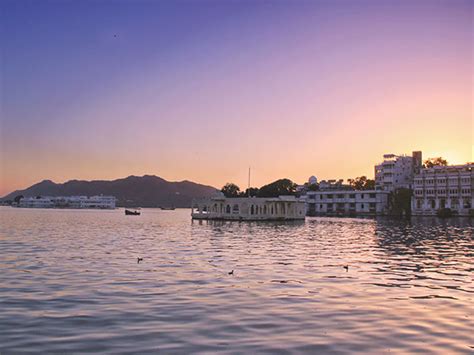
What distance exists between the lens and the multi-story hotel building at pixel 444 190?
385 ft

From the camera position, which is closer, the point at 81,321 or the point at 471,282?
the point at 81,321

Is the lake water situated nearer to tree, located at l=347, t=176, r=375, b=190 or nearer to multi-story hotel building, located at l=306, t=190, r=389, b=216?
multi-story hotel building, located at l=306, t=190, r=389, b=216

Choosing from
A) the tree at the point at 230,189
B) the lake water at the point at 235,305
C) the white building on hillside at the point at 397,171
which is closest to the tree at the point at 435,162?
the white building on hillside at the point at 397,171

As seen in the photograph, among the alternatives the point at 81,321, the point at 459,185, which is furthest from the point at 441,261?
the point at 459,185

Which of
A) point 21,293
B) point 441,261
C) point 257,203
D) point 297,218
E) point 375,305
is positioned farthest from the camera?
point 297,218

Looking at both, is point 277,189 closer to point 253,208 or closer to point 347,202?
point 347,202

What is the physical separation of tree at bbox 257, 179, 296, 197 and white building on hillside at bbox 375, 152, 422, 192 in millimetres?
23914

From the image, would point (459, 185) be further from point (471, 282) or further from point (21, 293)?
point (21, 293)

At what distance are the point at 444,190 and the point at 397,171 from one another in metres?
17.7

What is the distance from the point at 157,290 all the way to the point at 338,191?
13081 cm

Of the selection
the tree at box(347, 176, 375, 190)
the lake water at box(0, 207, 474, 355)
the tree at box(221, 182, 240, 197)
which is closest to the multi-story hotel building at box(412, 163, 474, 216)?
the tree at box(347, 176, 375, 190)

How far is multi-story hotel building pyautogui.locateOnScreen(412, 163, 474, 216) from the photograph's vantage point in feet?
385

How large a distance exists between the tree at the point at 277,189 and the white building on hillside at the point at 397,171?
23914mm

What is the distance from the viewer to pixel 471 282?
20812 millimetres
